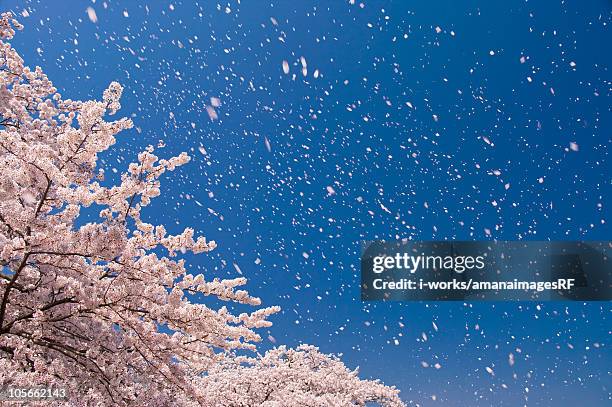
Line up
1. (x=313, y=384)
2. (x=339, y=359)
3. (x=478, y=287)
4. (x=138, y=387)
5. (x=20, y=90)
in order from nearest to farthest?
(x=138, y=387)
(x=20, y=90)
(x=478, y=287)
(x=313, y=384)
(x=339, y=359)

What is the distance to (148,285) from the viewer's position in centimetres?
482

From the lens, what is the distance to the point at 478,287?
14164mm

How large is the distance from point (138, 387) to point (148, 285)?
1.19m

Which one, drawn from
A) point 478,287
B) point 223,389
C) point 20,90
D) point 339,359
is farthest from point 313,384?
point 20,90

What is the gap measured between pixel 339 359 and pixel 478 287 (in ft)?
37.1

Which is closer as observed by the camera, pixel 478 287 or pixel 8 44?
pixel 8 44

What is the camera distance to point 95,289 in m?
4.88

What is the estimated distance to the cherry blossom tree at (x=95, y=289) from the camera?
4.32 m

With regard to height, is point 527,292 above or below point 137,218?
above

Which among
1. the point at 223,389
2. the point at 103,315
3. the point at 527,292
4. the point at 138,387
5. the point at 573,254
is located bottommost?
the point at 138,387

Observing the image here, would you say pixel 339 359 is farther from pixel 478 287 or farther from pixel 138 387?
pixel 138 387

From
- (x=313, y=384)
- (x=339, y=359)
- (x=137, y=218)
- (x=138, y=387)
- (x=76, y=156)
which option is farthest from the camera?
(x=339, y=359)

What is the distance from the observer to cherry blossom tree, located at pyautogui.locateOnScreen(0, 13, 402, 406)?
4.32 m

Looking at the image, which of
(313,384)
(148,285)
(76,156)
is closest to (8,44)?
(76,156)
